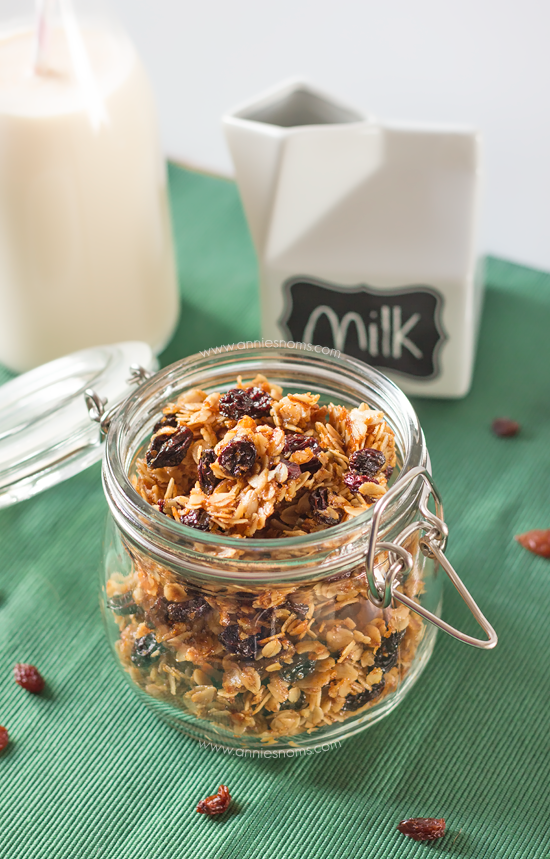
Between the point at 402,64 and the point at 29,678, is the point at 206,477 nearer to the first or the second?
the point at 29,678

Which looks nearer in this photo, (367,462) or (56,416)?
(367,462)

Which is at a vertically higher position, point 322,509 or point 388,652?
point 322,509

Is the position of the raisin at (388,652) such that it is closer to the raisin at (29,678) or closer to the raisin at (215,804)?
the raisin at (215,804)

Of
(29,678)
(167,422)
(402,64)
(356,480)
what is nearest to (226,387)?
(167,422)

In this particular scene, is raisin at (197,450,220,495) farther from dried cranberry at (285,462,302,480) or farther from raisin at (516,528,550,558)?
raisin at (516,528,550,558)

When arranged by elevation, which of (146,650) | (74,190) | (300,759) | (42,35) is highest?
(42,35)

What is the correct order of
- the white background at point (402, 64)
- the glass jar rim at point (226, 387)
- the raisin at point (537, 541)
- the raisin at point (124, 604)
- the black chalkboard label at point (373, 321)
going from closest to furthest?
the glass jar rim at point (226, 387) < the raisin at point (124, 604) < the raisin at point (537, 541) < the black chalkboard label at point (373, 321) < the white background at point (402, 64)

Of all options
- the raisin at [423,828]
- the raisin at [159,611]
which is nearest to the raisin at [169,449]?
the raisin at [159,611]
